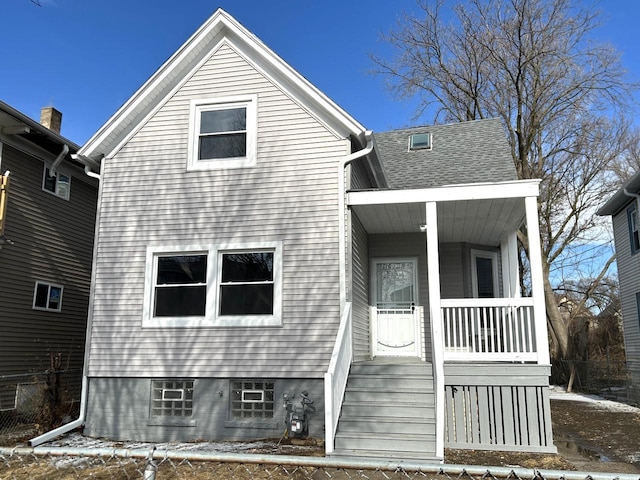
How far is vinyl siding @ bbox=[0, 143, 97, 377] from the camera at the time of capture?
1109 cm

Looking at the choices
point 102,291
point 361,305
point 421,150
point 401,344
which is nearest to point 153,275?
point 102,291

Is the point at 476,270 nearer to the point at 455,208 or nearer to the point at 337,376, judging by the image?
the point at 455,208

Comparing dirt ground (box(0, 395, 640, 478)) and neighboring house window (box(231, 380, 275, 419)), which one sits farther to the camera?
neighboring house window (box(231, 380, 275, 419))

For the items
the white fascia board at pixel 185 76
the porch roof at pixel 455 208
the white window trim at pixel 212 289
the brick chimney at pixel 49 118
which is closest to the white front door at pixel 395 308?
the porch roof at pixel 455 208

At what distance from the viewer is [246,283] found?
9.25 m

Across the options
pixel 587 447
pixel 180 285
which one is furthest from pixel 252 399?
pixel 587 447

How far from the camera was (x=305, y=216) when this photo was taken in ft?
30.3

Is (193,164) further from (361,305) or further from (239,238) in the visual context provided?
(361,305)

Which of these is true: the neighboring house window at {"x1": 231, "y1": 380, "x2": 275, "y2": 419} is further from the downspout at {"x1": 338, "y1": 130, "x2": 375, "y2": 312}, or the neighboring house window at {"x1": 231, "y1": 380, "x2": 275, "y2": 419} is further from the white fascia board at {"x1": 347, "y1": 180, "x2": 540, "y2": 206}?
the white fascia board at {"x1": 347, "y1": 180, "x2": 540, "y2": 206}

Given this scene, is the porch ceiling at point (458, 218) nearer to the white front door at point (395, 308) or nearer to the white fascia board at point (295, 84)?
the white front door at point (395, 308)

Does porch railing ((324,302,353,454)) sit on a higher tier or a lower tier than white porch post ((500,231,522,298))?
lower

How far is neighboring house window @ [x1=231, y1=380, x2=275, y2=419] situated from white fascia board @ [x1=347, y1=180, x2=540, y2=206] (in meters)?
3.48

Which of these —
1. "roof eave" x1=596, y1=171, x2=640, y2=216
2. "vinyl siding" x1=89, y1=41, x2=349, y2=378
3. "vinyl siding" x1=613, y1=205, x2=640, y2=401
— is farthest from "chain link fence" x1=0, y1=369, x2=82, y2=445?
"vinyl siding" x1=613, y1=205, x2=640, y2=401

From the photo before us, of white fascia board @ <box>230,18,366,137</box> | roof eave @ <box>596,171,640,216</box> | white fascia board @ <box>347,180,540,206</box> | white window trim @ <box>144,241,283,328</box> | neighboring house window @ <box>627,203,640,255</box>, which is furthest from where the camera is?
neighboring house window @ <box>627,203,640,255</box>
